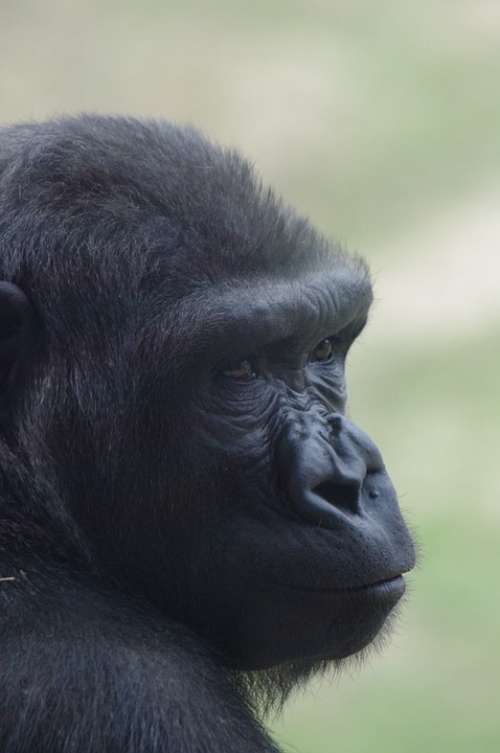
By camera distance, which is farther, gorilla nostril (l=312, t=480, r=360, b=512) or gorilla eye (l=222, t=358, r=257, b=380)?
gorilla eye (l=222, t=358, r=257, b=380)

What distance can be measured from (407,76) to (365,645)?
11.3 metres

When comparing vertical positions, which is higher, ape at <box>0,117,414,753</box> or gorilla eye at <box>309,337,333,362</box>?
gorilla eye at <box>309,337,333,362</box>

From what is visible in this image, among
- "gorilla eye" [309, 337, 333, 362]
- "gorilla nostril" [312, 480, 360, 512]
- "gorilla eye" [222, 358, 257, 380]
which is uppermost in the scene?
"gorilla eye" [309, 337, 333, 362]

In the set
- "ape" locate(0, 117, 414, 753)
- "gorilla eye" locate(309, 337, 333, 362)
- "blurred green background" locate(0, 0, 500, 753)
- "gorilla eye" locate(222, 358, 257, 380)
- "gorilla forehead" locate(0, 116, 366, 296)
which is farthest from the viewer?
"blurred green background" locate(0, 0, 500, 753)

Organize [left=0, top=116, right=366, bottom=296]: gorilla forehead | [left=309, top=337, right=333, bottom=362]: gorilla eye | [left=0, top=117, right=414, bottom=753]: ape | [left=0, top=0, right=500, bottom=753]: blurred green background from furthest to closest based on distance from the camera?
1. [left=0, top=0, right=500, bottom=753]: blurred green background
2. [left=309, top=337, right=333, bottom=362]: gorilla eye
3. [left=0, top=116, right=366, bottom=296]: gorilla forehead
4. [left=0, top=117, right=414, bottom=753]: ape

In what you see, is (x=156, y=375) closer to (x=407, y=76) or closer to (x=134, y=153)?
(x=134, y=153)

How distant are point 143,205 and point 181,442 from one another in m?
0.68

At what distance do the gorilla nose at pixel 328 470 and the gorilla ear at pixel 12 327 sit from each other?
79 centimetres

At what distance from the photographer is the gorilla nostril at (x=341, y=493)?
469 centimetres

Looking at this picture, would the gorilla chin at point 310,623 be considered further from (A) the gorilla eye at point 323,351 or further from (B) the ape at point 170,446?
(A) the gorilla eye at point 323,351

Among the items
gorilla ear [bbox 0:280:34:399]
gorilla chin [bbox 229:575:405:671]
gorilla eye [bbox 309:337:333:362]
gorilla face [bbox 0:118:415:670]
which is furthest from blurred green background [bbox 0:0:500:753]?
gorilla ear [bbox 0:280:34:399]

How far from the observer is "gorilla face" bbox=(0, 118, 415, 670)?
4645 millimetres

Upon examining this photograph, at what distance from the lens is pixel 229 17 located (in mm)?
16172

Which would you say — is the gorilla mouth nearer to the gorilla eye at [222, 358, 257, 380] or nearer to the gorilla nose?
the gorilla nose
